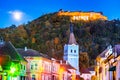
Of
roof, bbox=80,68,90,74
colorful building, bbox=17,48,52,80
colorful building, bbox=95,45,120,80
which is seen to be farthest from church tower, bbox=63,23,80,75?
colorful building, bbox=95,45,120,80

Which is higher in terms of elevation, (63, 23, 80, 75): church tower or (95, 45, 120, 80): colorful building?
(63, 23, 80, 75): church tower

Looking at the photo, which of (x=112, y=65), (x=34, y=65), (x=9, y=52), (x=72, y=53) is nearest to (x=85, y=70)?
(x=72, y=53)

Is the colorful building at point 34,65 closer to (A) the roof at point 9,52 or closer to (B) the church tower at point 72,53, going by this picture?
(A) the roof at point 9,52

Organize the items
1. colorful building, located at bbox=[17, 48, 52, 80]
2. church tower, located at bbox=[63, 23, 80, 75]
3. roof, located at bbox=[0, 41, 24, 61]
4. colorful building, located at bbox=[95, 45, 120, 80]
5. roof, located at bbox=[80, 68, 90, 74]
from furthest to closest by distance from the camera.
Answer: roof, located at bbox=[80, 68, 90, 74], church tower, located at bbox=[63, 23, 80, 75], colorful building, located at bbox=[17, 48, 52, 80], roof, located at bbox=[0, 41, 24, 61], colorful building, located at bbox=[95, 45, 120, 80]

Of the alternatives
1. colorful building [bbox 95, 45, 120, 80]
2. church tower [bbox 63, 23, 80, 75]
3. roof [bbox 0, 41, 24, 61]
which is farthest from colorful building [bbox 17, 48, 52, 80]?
church tower [bbox 63, 23, 80, 75]

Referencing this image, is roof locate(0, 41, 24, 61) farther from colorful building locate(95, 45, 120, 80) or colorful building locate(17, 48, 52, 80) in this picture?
colorful building locate(95, 45, 120, 80)

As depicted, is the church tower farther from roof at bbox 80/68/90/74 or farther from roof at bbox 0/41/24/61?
roof at bbox 0/41/24/61

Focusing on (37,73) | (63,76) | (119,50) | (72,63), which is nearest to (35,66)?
(37,73)

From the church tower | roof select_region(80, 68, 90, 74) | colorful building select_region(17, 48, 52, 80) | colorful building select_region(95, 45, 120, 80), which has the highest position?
the church tower

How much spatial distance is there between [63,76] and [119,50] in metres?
71.6

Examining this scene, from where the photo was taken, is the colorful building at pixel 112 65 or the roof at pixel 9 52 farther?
the roof at pixel 9 52

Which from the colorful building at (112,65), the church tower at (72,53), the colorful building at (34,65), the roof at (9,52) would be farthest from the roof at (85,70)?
the colorful building at (112,65)

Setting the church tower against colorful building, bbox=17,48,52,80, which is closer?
colorful building, bbox=17,48,52,80

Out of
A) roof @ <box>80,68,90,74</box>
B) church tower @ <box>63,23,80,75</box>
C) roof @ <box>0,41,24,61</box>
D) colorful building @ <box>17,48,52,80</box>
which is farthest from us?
roof @ <box>80,68,90,74</box>
